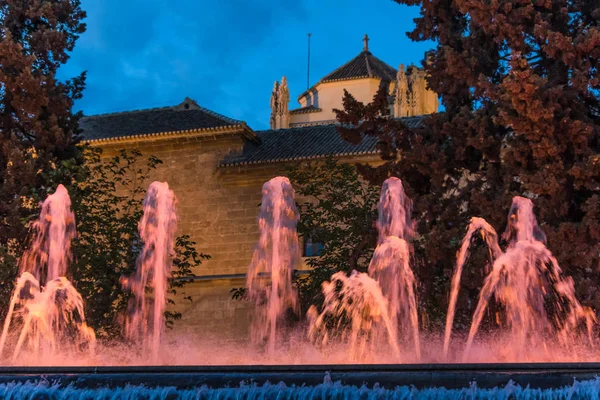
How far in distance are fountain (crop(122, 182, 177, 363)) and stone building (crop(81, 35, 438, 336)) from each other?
362 cm

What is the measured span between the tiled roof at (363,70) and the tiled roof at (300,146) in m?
23.7

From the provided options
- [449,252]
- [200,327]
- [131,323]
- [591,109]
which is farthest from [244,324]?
[591,109]

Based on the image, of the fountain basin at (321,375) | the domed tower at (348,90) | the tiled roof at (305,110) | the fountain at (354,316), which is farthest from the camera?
the tiled roof at (305,110)

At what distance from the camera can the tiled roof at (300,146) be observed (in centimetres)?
2036

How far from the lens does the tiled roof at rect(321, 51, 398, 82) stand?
46.5 meters

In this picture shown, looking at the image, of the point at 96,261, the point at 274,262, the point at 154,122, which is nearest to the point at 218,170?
the point at 154,122

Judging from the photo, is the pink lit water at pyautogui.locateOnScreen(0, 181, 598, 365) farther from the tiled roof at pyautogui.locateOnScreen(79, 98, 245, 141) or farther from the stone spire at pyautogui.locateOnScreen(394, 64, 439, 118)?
the stone spire at pyautogui.locateOnScreen(394, 64, 439, 118)

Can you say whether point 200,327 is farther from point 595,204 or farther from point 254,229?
point 595,204

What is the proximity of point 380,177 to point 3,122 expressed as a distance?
791 cm

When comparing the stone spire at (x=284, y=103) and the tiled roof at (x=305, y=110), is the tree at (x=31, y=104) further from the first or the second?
the tiled roof at (x=305, y=110)

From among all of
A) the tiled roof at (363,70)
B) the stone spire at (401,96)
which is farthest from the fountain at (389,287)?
the tiled roof at (363,70)

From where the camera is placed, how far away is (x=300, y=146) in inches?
850

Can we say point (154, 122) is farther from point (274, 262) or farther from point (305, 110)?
point (305, 110)

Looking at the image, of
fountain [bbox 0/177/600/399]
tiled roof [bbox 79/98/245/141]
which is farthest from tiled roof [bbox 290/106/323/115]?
fountain [bbox 0/177/600/399]
